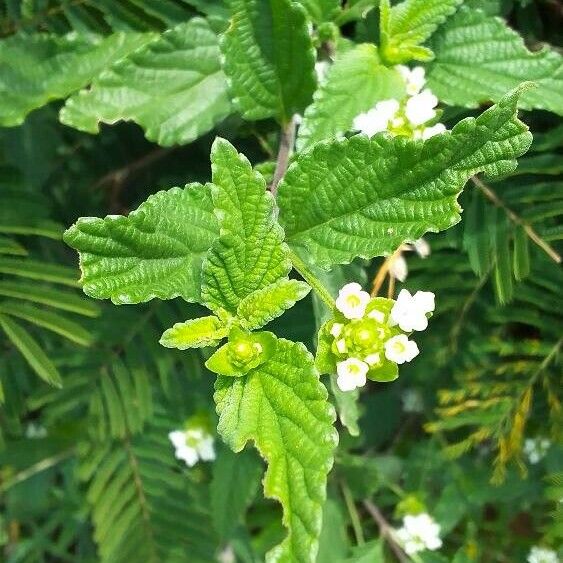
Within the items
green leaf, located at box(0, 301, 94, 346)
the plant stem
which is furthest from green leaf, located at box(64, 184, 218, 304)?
the plant stem

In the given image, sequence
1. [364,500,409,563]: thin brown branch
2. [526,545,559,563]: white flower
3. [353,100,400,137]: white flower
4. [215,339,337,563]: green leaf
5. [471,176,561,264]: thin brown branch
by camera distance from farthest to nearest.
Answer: [364,500,409,563]: thin brown branch < [526,545,559,563]: white flower < [471,176,561,264]: thin brown branch < [353,100,400,137]: white flower < [215,339,337,563]: green leaf

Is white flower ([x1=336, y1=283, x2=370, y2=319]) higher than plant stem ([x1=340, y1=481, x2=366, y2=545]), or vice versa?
white flower ([x1=336, y1=283, x2=370, y2=319])

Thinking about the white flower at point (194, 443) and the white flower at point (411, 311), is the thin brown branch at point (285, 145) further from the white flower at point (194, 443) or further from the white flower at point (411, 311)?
the white flower at point (194, 443)

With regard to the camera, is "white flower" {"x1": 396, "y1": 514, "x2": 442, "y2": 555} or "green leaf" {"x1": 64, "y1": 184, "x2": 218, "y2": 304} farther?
"white flower" {"x1": 396, "y1": 514, "x2": 442, "y2": 555}

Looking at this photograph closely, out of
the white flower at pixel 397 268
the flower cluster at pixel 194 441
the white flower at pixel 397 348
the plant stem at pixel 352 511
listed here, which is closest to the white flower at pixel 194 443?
the flower cluster at pixel 194 441

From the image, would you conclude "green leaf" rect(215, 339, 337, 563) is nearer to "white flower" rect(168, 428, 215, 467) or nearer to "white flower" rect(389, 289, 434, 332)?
"white flower" rect(389, 289, 434, 332)

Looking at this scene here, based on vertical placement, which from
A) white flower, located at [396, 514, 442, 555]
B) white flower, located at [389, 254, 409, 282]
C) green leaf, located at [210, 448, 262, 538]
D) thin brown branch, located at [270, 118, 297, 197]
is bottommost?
white flower, located at [396, 514, 442, 555]

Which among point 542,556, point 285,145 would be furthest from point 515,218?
point 542,556

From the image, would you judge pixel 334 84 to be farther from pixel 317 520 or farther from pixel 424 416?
pixel 424 416

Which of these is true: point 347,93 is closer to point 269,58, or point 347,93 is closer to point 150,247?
point 269,58
